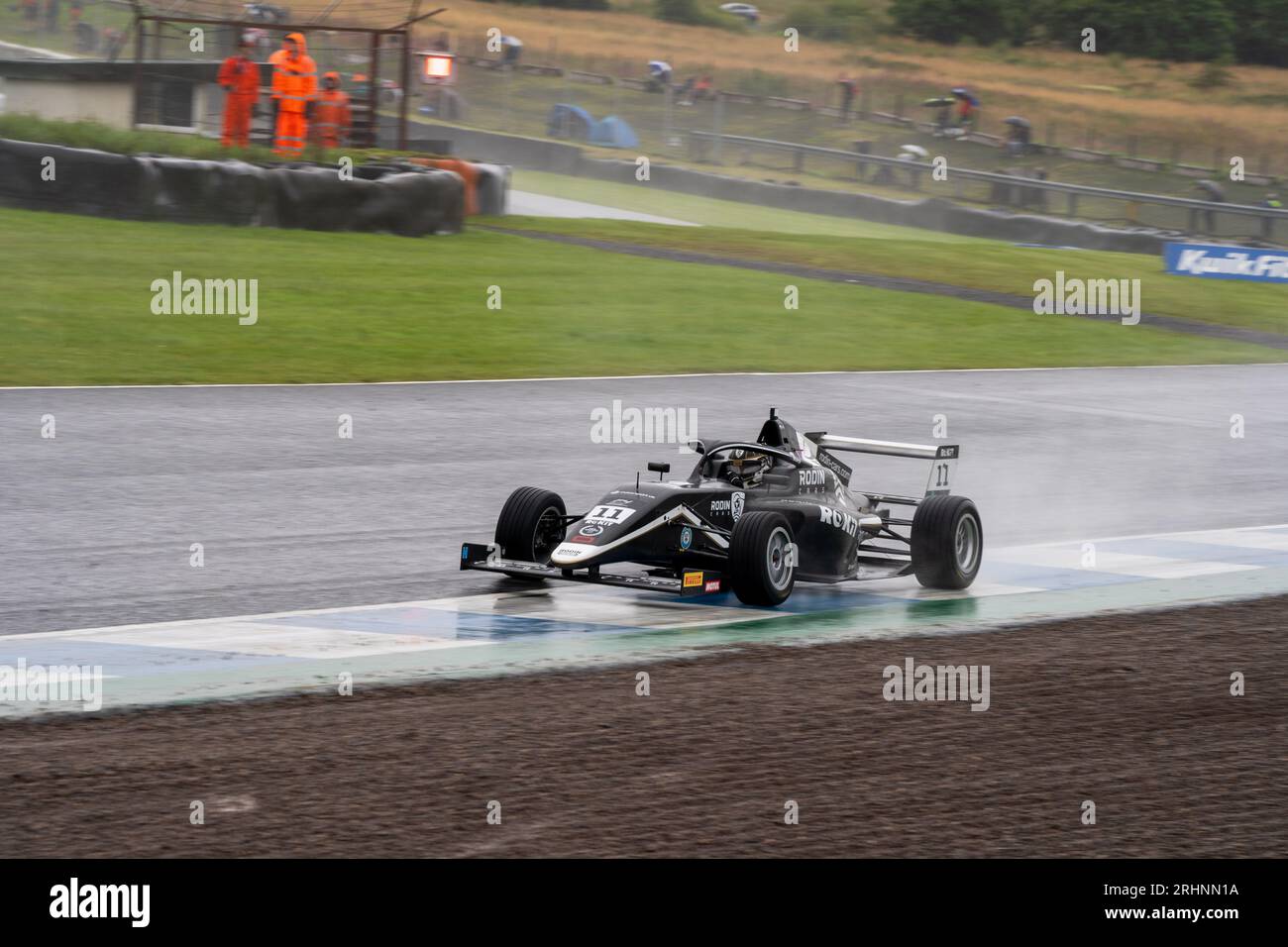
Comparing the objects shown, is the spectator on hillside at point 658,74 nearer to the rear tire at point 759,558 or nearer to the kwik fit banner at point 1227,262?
the kwik fit banner at point 1227,262

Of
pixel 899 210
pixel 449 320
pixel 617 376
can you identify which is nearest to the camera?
pixel 617 376

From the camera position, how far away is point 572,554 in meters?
9.21

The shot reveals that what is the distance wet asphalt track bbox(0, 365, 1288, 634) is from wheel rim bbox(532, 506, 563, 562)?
430 millimetres

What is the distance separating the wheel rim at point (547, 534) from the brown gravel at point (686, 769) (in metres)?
1.73

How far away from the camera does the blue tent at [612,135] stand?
1718 inches

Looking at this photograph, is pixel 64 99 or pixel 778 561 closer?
pixel 778 561

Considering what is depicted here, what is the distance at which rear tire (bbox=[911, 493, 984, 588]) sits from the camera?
33.1 ft

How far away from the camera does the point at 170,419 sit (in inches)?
577

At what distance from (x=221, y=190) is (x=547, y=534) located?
15045 mm
